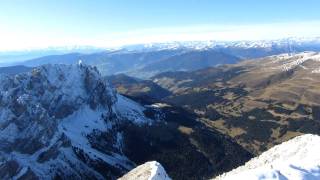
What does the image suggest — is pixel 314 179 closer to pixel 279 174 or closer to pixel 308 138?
pixel 279 174

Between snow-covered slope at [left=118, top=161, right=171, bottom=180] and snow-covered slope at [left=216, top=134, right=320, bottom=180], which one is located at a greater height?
snow-covered slope at [left=216, top=134, right=320, bottom=180]

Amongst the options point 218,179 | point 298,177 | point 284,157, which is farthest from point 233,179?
point 284,157

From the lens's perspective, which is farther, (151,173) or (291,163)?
(151,173)

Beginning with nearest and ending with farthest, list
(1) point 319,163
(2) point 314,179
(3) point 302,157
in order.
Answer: (2) point 314,179 < (1) point 319,163 < (3) point 302,157

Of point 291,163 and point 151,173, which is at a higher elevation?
point 291,163

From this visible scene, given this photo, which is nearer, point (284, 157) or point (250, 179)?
point (250, 179)

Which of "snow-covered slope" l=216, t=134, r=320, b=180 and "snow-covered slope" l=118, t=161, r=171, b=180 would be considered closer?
"snow-covered slope" l=216, t=134, r=320, b=180

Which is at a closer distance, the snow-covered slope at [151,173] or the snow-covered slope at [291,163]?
the snow-covered slope at [291,163]

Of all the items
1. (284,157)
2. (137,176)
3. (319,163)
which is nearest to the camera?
(319,163)
